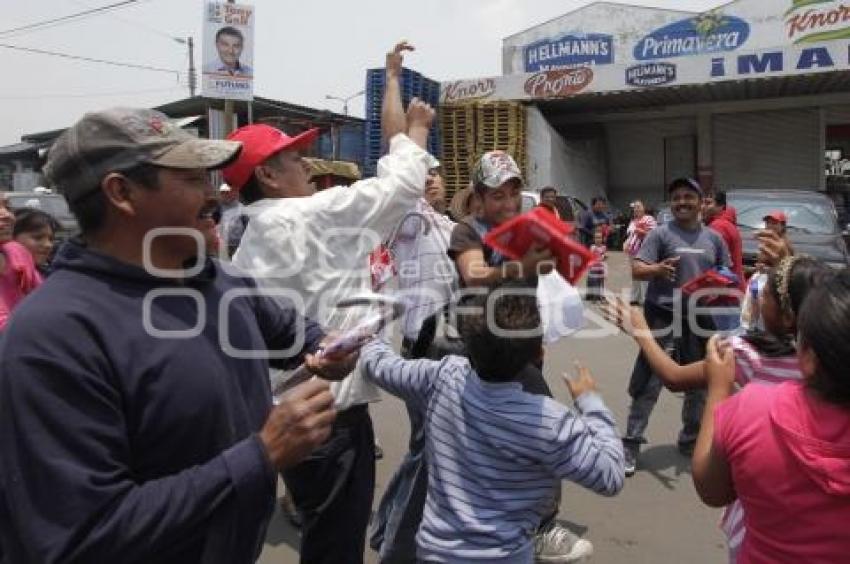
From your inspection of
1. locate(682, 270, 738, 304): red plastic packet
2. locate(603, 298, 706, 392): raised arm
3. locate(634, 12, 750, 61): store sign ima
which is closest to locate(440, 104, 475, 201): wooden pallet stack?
locate(634, 12, 750, 61): store sign ima

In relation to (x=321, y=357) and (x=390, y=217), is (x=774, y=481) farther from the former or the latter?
(x=390, y=217)

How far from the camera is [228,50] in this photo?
13648mm

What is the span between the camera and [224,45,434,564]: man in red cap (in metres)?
2.41

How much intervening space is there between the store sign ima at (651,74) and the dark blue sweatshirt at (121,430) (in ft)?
57.6

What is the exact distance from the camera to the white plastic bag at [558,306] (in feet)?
8.82

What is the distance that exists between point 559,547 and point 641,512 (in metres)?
1.02

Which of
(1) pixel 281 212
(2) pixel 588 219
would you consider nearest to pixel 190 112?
(2) pixel 588 219

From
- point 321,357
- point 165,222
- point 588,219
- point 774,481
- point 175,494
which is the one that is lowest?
point 774,481

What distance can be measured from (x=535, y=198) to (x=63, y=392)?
8.98 m

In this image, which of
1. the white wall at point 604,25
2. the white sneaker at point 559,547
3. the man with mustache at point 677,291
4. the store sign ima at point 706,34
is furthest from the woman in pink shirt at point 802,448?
the white wall at point 604,25

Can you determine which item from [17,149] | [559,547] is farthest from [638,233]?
[17,149]

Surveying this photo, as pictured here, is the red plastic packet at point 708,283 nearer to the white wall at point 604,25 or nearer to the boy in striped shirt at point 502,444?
the boy in striped shirt at point 502,444

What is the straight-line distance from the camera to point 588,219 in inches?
540

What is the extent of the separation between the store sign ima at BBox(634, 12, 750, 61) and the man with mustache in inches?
659
